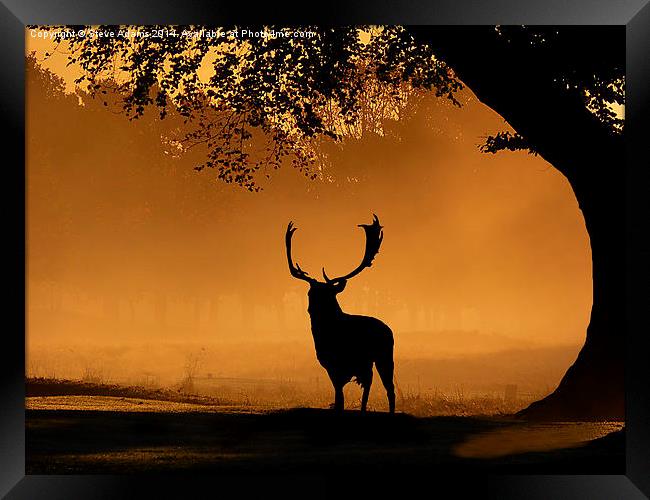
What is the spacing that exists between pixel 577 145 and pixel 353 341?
10.6 feet

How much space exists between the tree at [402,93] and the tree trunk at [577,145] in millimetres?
13

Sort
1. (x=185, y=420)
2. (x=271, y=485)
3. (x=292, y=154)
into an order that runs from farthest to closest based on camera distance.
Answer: (x=292, y=154)
(x=185, y=420)
(x=271, y=485)

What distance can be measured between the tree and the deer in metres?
1.19

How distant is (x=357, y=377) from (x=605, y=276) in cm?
270

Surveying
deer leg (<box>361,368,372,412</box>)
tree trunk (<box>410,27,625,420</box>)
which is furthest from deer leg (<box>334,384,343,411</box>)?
tree trunk (<box>410,27,625,420</box>)

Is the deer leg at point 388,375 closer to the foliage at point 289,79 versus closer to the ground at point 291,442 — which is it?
the ground at point 291,442

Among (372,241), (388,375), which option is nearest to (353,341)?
(388,375)

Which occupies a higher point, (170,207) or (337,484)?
(170,207)

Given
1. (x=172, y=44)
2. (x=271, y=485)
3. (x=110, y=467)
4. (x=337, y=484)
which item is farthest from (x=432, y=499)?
(x=172, y=44)

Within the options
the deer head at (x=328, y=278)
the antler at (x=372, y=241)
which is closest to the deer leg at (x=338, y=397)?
the deer head at (x=328, y=278)

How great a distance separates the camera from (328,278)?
926cm

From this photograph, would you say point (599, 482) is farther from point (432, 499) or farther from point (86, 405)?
point (86, 405)

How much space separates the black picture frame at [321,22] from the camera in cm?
819

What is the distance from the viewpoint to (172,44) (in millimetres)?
10055
